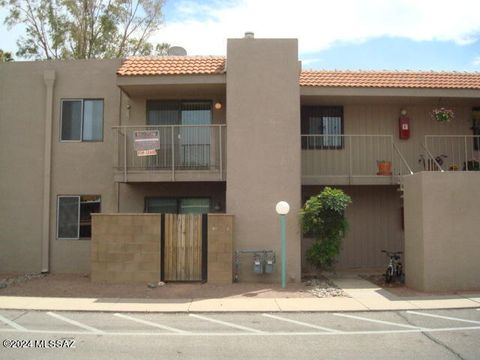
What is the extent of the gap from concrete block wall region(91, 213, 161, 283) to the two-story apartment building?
5.17 ft

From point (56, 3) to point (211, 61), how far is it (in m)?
17.2

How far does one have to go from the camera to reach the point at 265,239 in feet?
42.0

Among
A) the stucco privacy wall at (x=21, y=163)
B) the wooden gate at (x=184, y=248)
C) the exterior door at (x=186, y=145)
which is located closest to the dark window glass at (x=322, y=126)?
the exterior door at (x=186, y=145)

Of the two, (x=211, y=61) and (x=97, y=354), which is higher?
(x=211, y=61)

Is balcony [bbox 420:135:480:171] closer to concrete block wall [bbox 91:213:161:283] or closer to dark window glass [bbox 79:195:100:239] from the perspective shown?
concrete block wall [bbox 91:213:161:283]

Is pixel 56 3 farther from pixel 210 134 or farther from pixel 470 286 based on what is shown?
pixel 470 286

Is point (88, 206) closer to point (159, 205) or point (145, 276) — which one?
point (159, 205)

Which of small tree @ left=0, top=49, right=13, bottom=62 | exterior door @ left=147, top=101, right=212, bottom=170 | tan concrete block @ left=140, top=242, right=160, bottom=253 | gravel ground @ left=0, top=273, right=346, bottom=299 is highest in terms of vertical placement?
small tree @ left=0, top=49, right=13, bottom=62

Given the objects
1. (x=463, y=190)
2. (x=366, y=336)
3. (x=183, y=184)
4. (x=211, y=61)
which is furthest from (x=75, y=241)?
(x=463, y=190)

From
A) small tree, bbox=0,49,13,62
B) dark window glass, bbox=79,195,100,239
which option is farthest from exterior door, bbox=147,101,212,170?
small tree, bbox=0,49,13,62

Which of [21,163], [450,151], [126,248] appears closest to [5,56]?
A: [21,163]

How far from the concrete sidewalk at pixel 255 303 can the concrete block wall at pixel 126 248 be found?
1656 millimetres

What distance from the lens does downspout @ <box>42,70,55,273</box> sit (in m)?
14.6

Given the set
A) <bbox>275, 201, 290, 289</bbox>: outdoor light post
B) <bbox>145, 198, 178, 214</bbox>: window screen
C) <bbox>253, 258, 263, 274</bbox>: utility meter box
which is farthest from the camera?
<bbox>145, 198, 178, 214</bbox>: window screen
